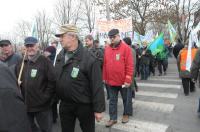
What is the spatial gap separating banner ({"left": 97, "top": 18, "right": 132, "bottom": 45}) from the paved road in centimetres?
419

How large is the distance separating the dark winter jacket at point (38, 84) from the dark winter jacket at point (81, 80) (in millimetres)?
489

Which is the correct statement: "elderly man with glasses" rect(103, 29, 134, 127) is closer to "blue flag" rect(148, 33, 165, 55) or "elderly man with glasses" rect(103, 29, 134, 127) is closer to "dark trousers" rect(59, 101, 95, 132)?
"dark trousers" rect(59, 101, 95, 132)

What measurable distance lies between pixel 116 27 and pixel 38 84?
9995mm

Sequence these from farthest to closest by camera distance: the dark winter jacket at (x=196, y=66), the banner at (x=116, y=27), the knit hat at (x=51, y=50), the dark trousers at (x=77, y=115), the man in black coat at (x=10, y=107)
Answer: the banner at (x=116, y=27), the knit hat at (x=51, y=50), the dark winter jacket at (x=196, y=66), the dark trousers at (x=77, y=115), the man in black coat at (x=10, y=107)

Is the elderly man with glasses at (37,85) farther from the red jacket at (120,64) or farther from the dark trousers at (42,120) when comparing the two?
the red jacket at (120,64)

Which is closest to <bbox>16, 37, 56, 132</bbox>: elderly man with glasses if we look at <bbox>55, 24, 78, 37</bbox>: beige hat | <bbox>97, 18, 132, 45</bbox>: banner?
<bbox>55, 24, 78, 37</bbox>: beige hat

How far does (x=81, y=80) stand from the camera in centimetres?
397

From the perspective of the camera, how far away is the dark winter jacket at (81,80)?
396 cm

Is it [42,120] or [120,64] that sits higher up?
Result: [120,64]

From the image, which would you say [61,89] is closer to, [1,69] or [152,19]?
[1,69]

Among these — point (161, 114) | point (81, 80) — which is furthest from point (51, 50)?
point (81, 80)

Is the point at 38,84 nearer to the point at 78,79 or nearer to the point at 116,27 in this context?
the point at 78,79

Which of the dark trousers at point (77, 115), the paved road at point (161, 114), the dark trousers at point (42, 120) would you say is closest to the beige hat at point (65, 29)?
the dark trousers at point (77, 115)

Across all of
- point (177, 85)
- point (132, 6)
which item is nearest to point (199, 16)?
point (132, 6)
